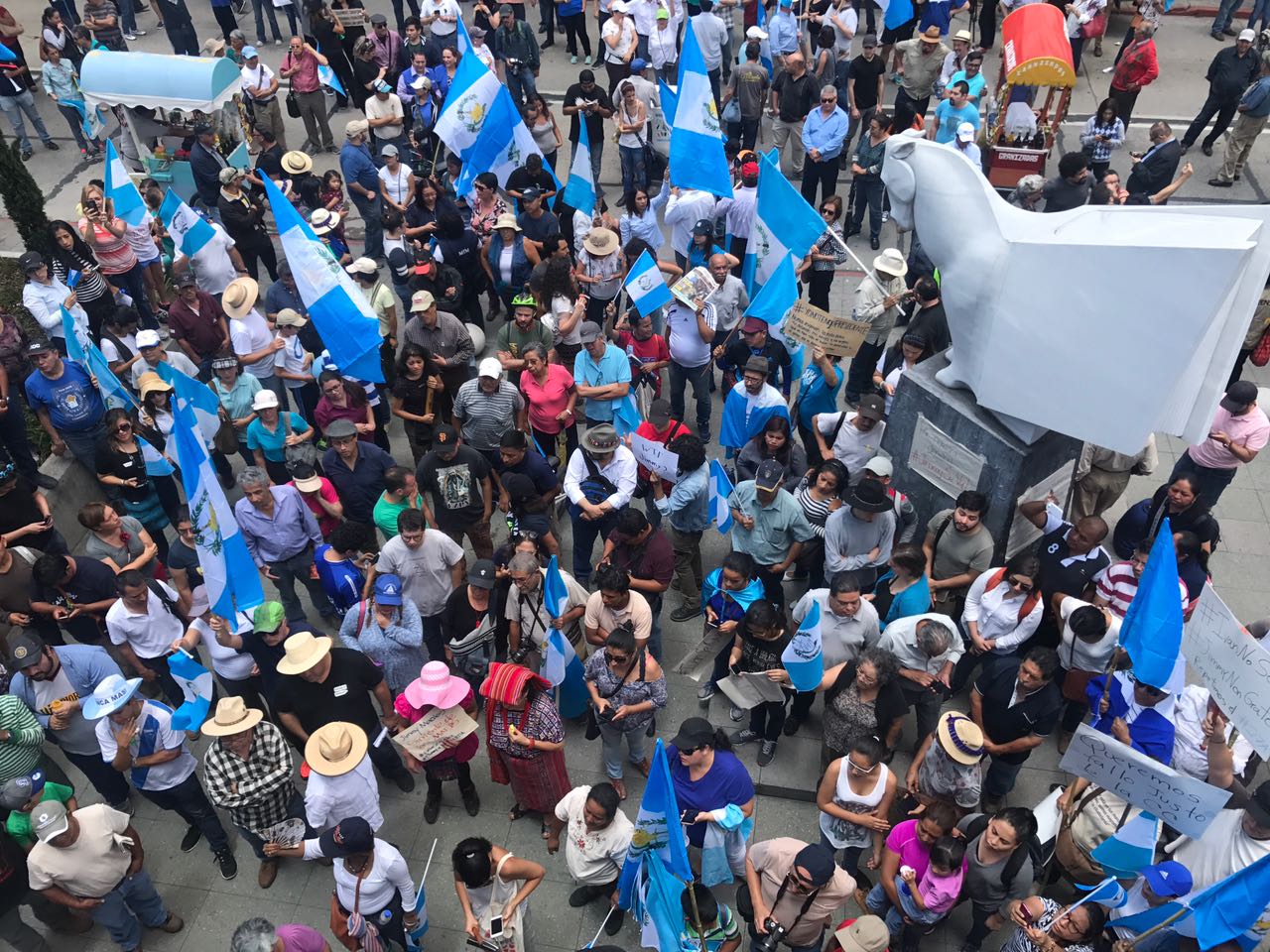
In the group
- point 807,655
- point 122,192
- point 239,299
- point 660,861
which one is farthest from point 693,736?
point 122,192

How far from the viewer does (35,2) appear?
21.0 metres

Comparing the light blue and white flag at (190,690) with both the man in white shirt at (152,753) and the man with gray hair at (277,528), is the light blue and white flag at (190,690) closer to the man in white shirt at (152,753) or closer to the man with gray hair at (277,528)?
the man in white shirt at (152,753)

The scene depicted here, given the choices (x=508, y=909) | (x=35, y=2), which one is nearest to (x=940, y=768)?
(x=508, y=909)

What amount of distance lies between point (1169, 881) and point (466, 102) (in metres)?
9.50

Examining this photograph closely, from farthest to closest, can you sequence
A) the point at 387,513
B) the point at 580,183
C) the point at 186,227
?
the point at 580,183 < the point at 186,227 < the point at 387,513

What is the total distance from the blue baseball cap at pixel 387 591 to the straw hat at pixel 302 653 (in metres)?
0.44

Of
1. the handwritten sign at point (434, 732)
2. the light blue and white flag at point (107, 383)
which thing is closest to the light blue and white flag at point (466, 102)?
the light blue and white flag at point (107, 383)

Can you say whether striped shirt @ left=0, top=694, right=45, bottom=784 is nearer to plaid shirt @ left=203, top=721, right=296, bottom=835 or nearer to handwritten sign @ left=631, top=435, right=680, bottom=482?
plaid shirt @ left=203, top=721, right=296, bottom=835

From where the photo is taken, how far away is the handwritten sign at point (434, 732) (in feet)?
20.7

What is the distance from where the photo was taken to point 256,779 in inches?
244

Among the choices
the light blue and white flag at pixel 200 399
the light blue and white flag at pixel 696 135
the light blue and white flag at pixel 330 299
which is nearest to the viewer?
the light blue and white flag at pixel 200 399

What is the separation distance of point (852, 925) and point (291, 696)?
364 centimetres

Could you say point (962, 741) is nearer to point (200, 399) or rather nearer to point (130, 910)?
point (130, 910)

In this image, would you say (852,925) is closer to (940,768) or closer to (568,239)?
(940,768)
